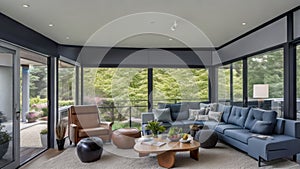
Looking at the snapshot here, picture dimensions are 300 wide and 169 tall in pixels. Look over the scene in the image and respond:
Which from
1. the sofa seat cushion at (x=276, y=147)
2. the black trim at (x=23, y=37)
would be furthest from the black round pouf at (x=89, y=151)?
the sofa seat cushion at (x=276, y=147)

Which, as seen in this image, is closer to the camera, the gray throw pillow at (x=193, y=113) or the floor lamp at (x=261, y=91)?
the floor lamp at (x=261, y=91)

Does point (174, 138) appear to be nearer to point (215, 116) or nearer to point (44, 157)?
point (215, 116)

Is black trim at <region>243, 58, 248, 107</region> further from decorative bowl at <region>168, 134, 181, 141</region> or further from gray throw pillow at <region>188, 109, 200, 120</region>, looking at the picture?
decorative bowl at <region>168, 134, 181, 141</region>

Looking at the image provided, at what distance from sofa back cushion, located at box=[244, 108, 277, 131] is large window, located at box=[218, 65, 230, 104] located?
1968 millimetres

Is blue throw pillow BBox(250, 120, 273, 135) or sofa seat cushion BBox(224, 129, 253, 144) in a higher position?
blue throw pillow BBox(250, 120, 273, 135)

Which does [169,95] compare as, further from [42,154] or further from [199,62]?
[42,154]

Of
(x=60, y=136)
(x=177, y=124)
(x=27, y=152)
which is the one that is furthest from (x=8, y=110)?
(x=177, y=124)

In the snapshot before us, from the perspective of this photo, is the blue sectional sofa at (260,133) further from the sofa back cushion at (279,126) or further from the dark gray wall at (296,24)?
the dark gray wall at (296,24)

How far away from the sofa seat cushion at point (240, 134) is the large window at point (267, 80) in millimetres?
835

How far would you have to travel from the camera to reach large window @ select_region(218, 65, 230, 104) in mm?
6978

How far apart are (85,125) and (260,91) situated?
4198 millimetres

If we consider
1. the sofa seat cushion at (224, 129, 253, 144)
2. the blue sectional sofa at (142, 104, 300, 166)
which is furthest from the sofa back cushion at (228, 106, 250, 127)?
the sofa seat cushion at (224, 129, 253, 144)

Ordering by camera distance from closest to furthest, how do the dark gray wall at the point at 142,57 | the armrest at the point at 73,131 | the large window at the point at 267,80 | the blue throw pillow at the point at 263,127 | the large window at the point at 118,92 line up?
the blue throw pillow at the point at 263,127 → the large window at the point at 267,80 → the armrest at the point at 73,131 → the dark gray wall at the point at 142,57 → the large window at the point at 118,92

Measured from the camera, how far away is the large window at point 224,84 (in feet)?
22.9
